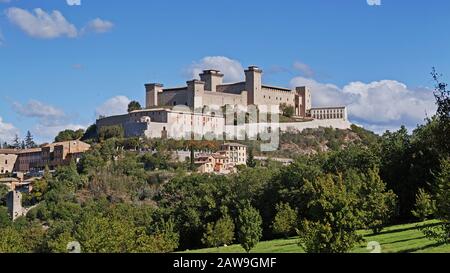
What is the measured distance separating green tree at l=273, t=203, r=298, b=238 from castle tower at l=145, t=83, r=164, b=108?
8008cm

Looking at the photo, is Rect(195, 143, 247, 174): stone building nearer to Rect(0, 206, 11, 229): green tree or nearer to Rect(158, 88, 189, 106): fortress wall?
Rect(158, 88, 189, 106): fortress wall

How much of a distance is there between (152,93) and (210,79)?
11094mm

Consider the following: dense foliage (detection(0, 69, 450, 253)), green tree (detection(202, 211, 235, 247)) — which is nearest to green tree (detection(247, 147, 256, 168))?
dense foliage (detection(0, 69, 450, 253))

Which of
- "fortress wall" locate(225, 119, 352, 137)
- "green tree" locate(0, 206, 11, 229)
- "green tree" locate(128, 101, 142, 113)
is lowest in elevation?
"green tree" locate(0, 206, 11, 229)

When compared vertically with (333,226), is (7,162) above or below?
above

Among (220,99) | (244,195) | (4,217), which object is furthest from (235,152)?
(244,195)

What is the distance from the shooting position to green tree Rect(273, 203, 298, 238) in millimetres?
44062

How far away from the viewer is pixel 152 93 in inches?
4936

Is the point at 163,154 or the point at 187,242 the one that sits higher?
the point at 163,154

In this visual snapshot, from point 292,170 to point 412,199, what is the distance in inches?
409

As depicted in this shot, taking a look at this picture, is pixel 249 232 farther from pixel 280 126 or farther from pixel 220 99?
pixel 220 99
